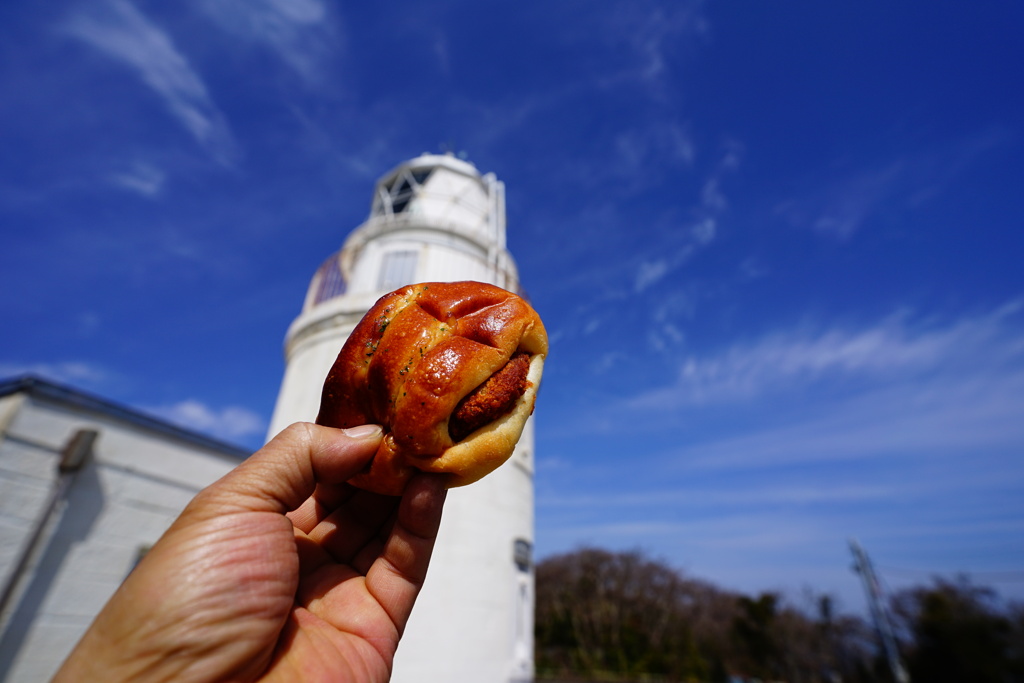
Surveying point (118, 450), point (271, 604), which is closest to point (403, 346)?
point (271, 604)

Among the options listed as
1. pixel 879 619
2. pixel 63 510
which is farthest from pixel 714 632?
pixel 63 510

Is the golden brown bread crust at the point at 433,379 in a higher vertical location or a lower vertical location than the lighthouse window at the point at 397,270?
lower

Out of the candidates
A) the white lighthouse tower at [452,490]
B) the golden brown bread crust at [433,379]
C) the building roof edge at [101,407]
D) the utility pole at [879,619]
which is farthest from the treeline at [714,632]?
the golden brown bread crust at [433,379]

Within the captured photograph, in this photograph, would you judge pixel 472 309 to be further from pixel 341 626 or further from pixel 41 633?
pixel 41 633

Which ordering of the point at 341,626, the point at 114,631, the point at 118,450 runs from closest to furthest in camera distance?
1. the point at 114,631
2. the point at 341,626
3. the point at 118,450

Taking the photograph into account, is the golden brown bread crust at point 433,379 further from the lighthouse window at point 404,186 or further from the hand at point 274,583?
the lighthouse window at point 404,186

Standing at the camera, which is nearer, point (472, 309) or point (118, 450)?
point (472, 309)

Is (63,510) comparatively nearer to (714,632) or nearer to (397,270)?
(397,270)
